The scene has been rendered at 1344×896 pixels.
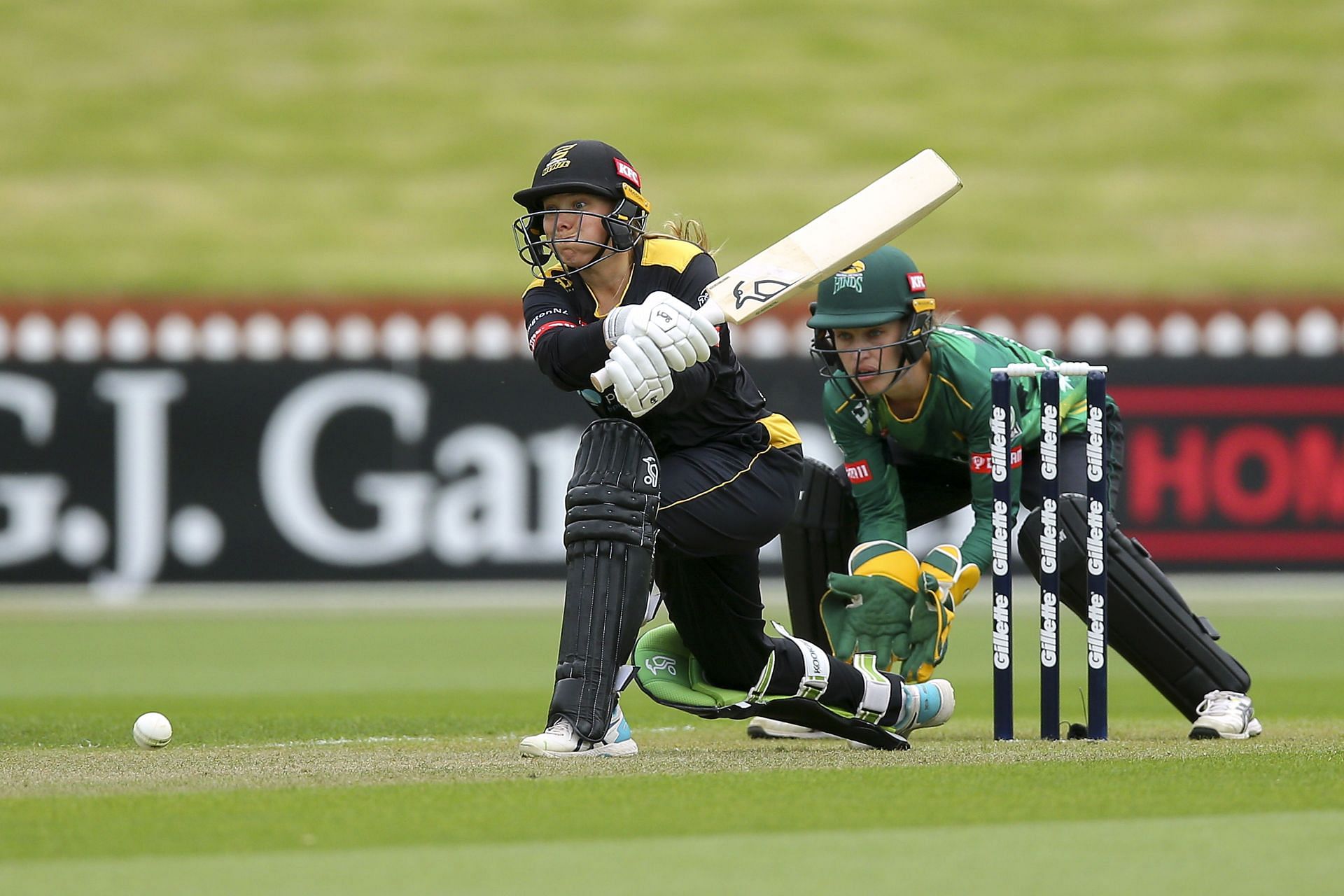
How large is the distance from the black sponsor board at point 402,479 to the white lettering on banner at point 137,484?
0.03ft

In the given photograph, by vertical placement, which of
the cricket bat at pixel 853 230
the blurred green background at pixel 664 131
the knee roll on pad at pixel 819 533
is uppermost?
the blurred green background at pixel 664 131

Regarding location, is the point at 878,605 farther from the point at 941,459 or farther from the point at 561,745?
the point at 561,745

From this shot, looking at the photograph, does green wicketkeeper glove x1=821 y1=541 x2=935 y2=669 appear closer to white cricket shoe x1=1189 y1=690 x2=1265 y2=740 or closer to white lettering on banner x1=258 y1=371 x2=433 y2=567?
white cricket shoe x1=1189 y1=690 x2=1265 y2=740

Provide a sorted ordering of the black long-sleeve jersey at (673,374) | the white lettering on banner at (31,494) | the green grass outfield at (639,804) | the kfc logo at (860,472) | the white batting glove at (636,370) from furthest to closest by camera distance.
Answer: the white lettering on banner at (31,494), the kfc logo at (860,472), the black long-sleeve jersey at (673,374), the white batting glove at (636,370), the green grass outfield at (639,804)

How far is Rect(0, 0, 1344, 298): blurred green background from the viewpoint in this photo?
15.0 m

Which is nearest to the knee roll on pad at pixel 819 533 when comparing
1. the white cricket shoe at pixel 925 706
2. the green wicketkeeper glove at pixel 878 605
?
the green wicketkeeper glove at pixel 878 605

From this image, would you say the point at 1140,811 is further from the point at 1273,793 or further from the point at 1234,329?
the point at 1234,329

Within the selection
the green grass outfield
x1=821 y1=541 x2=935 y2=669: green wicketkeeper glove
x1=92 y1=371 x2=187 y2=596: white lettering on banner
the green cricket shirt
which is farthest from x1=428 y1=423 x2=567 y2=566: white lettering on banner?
x1=821 y1=541 x2=935 y2=669: green wicketkeeper glove

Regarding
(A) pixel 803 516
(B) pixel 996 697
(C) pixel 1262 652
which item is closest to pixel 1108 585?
(B) pixel 996 697

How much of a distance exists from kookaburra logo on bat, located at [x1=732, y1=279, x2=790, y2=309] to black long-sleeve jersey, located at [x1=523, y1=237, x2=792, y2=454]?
122 mm

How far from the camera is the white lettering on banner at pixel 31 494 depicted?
10516mm

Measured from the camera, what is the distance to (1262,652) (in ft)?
25.8

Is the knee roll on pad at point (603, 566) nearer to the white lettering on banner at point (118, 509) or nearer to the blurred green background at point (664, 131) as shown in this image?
the white lettering on banner at point (118, 509)

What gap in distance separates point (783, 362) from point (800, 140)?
6.64 metres
